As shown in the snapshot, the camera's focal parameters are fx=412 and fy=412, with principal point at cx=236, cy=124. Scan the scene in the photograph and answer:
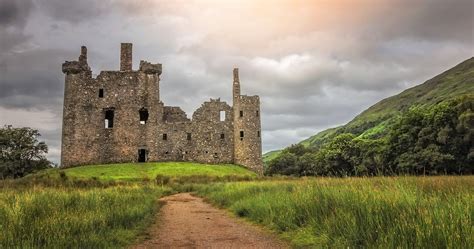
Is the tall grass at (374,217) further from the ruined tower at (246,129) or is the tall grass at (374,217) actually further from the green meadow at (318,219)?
the ruined tower at (246,129)

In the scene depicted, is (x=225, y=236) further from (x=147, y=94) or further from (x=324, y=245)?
(x=147, y=94)

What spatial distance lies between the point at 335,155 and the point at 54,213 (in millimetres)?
63967

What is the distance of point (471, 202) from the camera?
6758 millimetres

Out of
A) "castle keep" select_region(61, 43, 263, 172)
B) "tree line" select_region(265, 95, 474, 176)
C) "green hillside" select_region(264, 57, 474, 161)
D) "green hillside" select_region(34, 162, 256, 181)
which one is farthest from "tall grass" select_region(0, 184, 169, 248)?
"green hillside" select_region(264, 57, 474, 161)

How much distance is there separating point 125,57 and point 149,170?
17.9 meters

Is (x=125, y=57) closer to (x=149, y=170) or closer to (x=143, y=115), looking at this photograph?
(x=143, y=115)

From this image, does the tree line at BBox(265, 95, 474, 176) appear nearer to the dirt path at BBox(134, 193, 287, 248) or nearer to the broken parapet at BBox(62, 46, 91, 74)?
the dirt path at BBox(134, 193, 287, 248)

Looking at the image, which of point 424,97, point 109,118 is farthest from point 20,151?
point 424,97

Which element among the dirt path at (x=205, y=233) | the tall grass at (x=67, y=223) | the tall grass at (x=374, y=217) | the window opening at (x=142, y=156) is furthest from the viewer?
the window opening at (x=142, y=156)

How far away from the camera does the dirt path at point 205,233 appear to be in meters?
9.33

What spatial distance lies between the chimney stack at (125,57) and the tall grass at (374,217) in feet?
157

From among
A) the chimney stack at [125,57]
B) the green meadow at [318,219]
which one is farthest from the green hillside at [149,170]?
the green meadow at [318,219]

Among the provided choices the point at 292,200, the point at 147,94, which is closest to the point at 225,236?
the point at 292,200

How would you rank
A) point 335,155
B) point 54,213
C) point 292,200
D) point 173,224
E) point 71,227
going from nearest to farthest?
point 71,227, point 54,213, point 292,200, point 173,224, point 335,155
